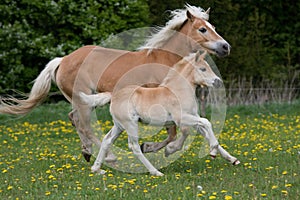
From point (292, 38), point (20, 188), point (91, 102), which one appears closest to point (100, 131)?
point (91, 102)

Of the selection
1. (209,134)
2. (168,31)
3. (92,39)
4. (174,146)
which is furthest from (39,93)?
(92,39)


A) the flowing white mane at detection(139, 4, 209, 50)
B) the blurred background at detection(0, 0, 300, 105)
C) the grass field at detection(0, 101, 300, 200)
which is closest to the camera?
the grass field at detection(0, 101, 300, 200)

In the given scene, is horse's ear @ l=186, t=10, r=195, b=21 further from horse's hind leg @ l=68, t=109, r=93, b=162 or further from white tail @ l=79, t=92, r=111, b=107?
horse's hind leg @ l=68, t=109, r=93, b=162

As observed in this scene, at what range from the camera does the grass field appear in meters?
6.04

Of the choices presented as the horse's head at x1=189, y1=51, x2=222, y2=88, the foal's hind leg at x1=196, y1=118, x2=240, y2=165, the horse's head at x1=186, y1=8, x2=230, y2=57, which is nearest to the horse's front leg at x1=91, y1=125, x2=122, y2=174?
the foal's hind leg at x1=196, y1=118, x2=240, y2=165

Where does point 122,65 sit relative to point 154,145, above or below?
above

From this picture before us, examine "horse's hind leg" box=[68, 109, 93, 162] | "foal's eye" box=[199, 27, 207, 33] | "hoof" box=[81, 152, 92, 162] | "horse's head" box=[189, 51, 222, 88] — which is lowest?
"hoof" box=[81, 152, 92, 162]

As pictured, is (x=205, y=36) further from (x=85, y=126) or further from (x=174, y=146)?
(x=85, y=126)

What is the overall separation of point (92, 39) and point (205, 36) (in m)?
11.1

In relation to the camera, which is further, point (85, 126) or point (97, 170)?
point (85, 126)

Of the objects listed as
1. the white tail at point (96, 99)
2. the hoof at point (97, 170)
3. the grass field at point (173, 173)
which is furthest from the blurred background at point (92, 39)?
the hoof at point (97, 170)

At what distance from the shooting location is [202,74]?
7.46 metres

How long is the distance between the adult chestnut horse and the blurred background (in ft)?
26.5

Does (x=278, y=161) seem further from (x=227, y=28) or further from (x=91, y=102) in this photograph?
(x=227, y=28)
